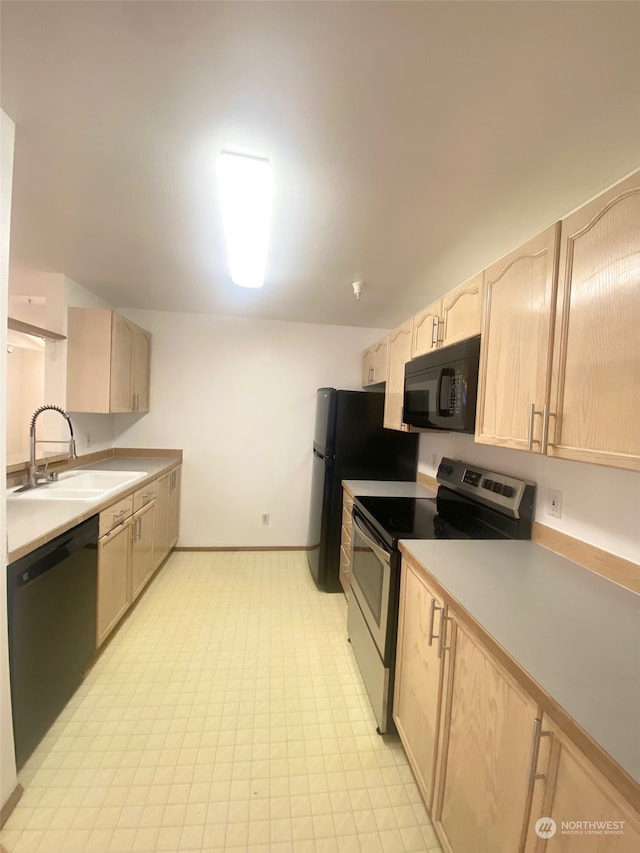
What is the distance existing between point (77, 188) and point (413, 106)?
1.38m

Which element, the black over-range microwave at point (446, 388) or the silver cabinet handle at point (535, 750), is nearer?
the silver cabinet handle at point (535, 750)

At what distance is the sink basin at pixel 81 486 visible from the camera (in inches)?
79.9

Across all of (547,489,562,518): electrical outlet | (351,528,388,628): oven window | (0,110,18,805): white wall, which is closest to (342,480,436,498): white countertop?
(351,528,388,628): oven window

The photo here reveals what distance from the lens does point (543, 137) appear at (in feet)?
3.48

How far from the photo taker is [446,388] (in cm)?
171

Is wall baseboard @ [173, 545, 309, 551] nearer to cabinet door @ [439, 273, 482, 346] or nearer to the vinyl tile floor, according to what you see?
the vinyl tile floor

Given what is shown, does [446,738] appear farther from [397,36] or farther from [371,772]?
[397,36]

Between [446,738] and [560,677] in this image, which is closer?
[560,677]

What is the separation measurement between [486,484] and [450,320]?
910mm

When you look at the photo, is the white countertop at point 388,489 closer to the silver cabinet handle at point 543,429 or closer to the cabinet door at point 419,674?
the cabinet door at point 419,674

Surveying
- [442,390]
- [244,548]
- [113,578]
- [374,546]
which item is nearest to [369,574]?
[374,546]

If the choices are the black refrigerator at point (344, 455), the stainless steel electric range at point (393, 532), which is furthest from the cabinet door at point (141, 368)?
the stainless steel electric range at point (393, 532)

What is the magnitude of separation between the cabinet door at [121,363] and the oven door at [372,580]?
2071 millimetres

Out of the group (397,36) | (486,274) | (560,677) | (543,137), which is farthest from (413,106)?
(560,677)
